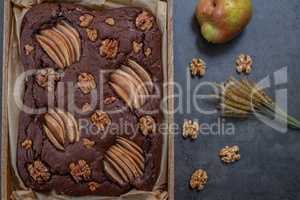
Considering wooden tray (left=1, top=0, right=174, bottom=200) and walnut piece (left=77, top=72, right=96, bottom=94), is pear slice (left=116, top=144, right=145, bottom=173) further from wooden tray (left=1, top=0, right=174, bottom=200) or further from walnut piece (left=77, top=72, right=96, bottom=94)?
walnut piece (left=77, top=72, right=96, bottom=94)

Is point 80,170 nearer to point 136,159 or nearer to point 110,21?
point 136,159

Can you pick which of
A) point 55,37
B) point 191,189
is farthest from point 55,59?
point 191,189

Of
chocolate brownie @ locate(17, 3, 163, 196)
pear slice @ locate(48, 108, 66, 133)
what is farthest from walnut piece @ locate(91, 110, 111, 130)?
pear slice @ locate(48, 108, 66, 133)

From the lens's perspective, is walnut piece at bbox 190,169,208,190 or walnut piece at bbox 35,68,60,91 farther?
walnut piece at bbox 190,169,208,190

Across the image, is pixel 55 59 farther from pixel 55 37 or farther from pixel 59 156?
pixel 59 156

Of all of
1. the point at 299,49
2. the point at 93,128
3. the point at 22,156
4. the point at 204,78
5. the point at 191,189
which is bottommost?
the point at 191,189

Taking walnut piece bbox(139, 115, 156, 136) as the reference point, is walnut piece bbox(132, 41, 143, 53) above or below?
above
